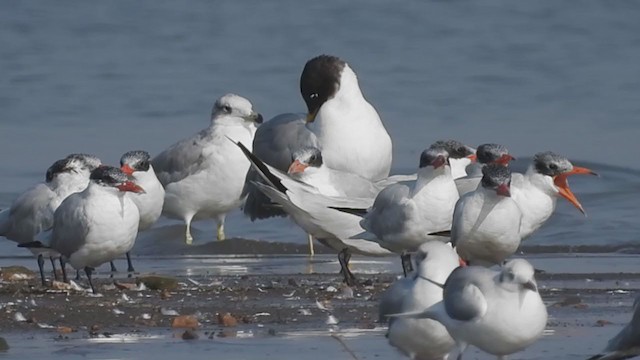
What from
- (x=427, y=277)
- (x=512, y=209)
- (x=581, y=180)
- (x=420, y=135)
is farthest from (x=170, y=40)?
(x=427, y=277)

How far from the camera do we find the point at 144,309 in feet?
27.7

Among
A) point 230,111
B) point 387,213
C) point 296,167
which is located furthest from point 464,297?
point 230,111

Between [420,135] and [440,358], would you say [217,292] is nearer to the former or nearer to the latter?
[440,358]

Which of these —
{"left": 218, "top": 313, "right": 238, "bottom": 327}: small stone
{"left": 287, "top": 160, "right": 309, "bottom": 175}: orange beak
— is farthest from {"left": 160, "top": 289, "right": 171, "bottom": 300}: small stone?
{"left": 287, "top": 160, "right": 309, "bottom": 175}: orange beak

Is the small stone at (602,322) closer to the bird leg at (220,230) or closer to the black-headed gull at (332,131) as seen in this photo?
the black-headed gull at (332,131)

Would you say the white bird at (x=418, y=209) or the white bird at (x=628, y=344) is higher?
the white bird at (x=418, y=209)

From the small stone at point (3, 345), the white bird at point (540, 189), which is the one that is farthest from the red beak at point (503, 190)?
the small stone at point (3, 345)

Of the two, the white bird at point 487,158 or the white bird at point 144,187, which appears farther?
the white bird at point 144,187

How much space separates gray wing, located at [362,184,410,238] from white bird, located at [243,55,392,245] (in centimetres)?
231

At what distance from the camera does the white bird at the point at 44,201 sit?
10.5m

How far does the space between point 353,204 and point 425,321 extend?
3.39 metres

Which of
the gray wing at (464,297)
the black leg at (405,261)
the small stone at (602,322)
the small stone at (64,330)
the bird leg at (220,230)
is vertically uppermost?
the gray wing at (464,297)

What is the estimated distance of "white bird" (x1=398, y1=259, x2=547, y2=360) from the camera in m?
6.45

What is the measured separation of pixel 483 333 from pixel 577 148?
9.37m
